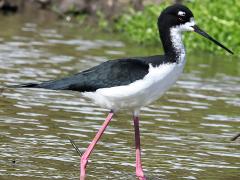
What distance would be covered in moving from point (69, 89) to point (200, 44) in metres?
9.07

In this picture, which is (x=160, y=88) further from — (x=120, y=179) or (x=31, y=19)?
(x=31, y=19)

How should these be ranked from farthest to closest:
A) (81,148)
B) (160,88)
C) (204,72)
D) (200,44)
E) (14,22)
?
(14,22) < (200,44) < (204,72) < (81,148) < (160,88)

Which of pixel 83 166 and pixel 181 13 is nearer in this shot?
pixel 83 166

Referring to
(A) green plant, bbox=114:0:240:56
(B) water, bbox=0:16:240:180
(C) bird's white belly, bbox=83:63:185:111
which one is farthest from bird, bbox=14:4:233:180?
(A) green plant, bbox=114:0:240:56

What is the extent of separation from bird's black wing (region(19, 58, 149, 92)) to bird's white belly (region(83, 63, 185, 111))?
0.05 m

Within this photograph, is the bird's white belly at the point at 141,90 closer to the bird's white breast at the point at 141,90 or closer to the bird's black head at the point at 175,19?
the bird's white breast at the point at 141,90

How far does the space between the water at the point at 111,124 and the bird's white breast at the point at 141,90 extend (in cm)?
69

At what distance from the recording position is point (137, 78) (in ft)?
27.6

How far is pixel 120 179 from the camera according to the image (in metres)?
8.50

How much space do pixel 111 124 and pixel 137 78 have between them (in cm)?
288

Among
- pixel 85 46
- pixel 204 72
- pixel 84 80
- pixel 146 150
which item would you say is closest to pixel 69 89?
pixel 84 80

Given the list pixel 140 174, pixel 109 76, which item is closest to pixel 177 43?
pixel 109 76

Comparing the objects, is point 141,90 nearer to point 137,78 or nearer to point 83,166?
point 137,78

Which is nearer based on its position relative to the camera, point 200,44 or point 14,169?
point 14,169
